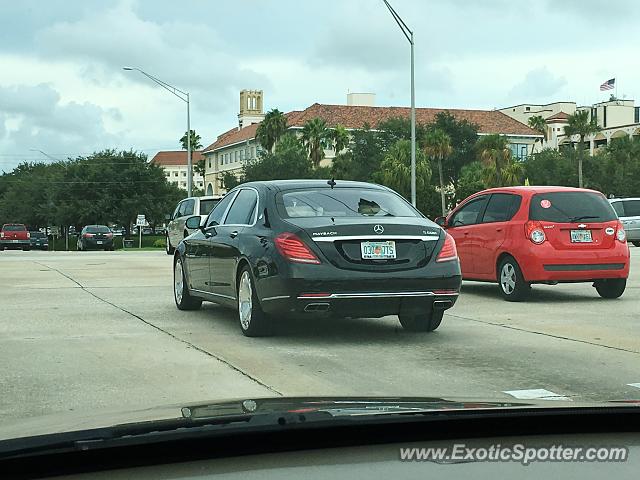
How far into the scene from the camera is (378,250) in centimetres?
876

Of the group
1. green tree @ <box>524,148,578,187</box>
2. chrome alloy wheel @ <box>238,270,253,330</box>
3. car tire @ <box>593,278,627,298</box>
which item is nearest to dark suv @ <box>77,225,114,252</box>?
car tire @ <box>593,278,627,298</box>

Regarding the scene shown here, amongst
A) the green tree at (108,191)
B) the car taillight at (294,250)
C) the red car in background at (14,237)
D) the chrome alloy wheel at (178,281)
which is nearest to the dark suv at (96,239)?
the red car in background at (14,237)

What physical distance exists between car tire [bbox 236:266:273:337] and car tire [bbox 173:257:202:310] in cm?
203

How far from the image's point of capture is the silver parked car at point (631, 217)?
35531 mm

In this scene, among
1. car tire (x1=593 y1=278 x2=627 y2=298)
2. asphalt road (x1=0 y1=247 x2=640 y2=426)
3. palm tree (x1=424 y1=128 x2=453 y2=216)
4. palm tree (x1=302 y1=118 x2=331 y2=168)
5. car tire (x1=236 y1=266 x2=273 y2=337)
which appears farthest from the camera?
palm tree (x1=302 y1=118 x2=331 y2=168)

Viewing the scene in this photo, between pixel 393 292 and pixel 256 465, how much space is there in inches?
265

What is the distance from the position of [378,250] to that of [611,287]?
5.71 meters

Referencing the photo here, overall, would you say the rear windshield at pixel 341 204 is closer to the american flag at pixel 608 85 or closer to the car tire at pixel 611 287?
the car tire at pixel 611 287

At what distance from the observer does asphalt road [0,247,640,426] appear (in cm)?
Answer: 654

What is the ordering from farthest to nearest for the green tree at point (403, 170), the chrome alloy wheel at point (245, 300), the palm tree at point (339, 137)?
the palm tree at point (339, 137) → the green tree at point (403, 170) → the chrome alloy wheel at point (245, 300)

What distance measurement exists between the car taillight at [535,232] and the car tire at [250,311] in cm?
473

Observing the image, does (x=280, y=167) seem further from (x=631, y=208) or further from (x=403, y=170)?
(x=631, y=208)

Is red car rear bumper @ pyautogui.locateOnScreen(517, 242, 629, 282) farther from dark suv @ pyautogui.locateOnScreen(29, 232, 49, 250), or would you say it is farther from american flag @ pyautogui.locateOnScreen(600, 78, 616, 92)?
american flag @ pyautogui.locateOnScreen(600, 78, 616, 92)

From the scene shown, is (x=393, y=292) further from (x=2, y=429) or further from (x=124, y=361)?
(x=2, y=429)
